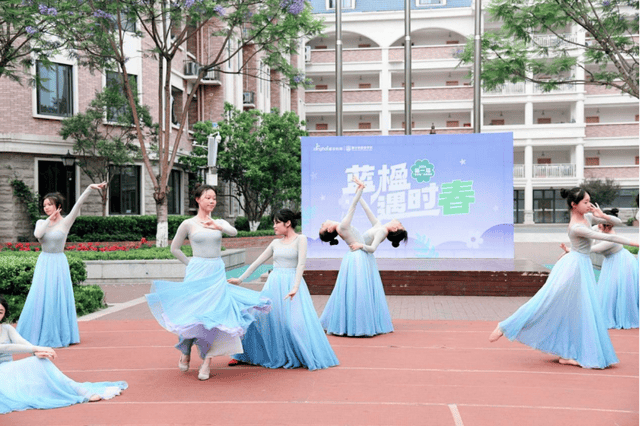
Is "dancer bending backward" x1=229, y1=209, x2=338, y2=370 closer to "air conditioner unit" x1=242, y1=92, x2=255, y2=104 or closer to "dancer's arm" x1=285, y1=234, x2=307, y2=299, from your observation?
"dancer's arm" x1=285, y1=234, x2=307, y2=299

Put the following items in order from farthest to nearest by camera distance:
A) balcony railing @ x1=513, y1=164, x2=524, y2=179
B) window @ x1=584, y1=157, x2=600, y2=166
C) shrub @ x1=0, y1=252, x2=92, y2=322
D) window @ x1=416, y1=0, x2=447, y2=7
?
window @ x1=416, y1=0, x2=447, y2=7 < window @ x1=584, y1=157, x2=600, y2=166 < balcony railing @ x1=513, y1=164, x2=524, y2=179 < shrub @ x1=0, y1=252, x2=92, y2=322

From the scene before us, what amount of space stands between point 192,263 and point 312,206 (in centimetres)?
1140

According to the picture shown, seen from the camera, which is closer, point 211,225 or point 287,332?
point 211,225

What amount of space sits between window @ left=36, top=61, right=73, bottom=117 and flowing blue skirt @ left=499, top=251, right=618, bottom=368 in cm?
2070

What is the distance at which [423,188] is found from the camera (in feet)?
58.4

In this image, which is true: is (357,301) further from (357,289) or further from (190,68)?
A: (190,68)

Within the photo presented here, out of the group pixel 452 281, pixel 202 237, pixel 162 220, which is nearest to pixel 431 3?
pixel 162 220

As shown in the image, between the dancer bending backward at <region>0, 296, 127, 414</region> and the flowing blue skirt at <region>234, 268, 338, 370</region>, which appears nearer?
the dancer bending backward at <region>0, 296, 127, 414</region>

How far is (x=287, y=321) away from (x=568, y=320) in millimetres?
2881

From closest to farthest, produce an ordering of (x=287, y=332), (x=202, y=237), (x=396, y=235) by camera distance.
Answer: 1. (x=202, y=237)
2. (x=287, y=332)
3. (x=396, y=235)

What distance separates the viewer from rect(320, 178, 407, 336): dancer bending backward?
8680mm

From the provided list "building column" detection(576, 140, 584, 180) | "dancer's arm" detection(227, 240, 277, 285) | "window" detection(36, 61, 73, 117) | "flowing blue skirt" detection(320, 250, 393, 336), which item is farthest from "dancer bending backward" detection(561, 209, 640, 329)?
"building column" detection(576, 140, 584, 180)

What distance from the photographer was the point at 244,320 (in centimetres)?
616

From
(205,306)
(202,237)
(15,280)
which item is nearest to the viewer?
(205,306)
